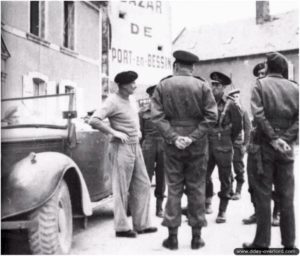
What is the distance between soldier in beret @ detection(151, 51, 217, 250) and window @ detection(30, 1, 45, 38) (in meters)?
8.43

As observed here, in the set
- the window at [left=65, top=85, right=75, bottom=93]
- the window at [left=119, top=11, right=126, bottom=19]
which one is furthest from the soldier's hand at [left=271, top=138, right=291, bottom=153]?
the window at [left=65, top=85, right=75, bottom=93]

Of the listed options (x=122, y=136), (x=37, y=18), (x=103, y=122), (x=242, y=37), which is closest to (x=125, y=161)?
(x=122, y=136)

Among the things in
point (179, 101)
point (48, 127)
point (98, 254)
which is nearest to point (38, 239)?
point (98, 254)

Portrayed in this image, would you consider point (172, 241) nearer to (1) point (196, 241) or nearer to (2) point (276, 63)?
(1) point (196, 241)

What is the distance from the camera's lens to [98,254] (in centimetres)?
406

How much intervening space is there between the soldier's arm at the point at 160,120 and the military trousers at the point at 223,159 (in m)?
1.39

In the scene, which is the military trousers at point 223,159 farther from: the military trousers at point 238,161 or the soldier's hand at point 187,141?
the military trousers at point 238,161

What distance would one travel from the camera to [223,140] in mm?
5559

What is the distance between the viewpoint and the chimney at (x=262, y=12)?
32219 millimetres

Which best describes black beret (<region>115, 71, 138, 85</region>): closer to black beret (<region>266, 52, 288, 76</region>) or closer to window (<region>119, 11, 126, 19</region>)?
window (<region>119, 11, 126, 19</region>)

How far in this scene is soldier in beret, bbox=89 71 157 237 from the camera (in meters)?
4.72

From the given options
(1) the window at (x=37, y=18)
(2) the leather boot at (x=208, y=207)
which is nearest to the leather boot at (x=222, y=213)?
(2) the leather boot at (x=208, y=207)

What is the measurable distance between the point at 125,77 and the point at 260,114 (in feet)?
4.97

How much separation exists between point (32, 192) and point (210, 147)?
2.61m
